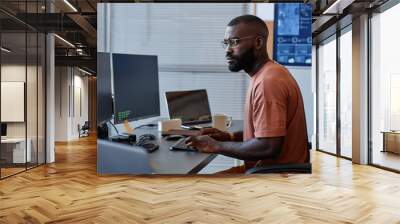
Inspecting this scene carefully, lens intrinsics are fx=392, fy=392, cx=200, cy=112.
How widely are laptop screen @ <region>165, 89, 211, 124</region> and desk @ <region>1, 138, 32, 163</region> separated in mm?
3491

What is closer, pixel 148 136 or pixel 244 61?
pixel 244 61

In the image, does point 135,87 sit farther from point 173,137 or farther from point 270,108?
point 270,108

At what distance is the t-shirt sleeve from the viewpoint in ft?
15.8

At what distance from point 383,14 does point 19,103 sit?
726cm

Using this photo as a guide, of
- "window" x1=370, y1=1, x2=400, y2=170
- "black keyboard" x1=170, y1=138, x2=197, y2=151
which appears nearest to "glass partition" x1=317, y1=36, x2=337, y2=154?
"window" x1=370, y1=1, x2=400, y2=170

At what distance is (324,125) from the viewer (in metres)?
10.6

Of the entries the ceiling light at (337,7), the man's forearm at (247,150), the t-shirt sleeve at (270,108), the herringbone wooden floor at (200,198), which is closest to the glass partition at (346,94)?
the ceiling light at (337,7)

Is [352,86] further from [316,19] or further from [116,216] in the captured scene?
[116,216]

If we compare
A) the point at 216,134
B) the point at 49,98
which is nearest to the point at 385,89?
the point at 216,134

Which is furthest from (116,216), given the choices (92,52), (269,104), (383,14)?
(92,52)

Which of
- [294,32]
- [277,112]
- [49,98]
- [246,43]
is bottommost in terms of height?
[277,112]

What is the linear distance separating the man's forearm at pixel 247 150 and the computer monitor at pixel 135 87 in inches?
40.3

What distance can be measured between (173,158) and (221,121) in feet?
2.72

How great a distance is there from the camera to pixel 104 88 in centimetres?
529
